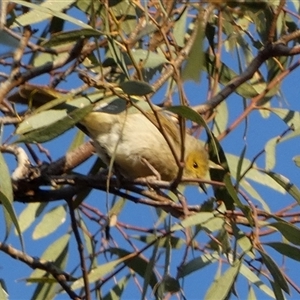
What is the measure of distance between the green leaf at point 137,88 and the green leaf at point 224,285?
0.45m

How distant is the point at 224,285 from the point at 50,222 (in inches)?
34.8

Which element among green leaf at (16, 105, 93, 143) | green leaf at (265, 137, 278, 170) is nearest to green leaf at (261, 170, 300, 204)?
green leaf at (265, 137, 278, 170)

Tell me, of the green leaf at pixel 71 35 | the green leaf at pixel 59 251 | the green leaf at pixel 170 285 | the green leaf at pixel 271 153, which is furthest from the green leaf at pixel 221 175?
the green leaf at pixel 59 251

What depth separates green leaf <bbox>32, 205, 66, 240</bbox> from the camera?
8.28ft

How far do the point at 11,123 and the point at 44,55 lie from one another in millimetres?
589

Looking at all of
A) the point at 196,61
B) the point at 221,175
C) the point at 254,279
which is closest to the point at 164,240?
the point at 221,175

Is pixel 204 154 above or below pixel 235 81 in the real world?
below

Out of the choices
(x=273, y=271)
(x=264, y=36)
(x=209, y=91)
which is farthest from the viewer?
(x=209, y=91)

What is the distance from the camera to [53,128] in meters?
1.77

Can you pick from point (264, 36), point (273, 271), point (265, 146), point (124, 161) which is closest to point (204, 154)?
point (124, 161)

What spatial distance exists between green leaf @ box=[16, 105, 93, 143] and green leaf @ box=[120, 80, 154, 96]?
0.56ft

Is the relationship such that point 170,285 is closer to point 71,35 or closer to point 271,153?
point 271,153

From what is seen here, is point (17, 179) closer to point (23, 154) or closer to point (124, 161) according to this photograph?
point (23, 154)

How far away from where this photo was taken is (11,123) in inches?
76.4
